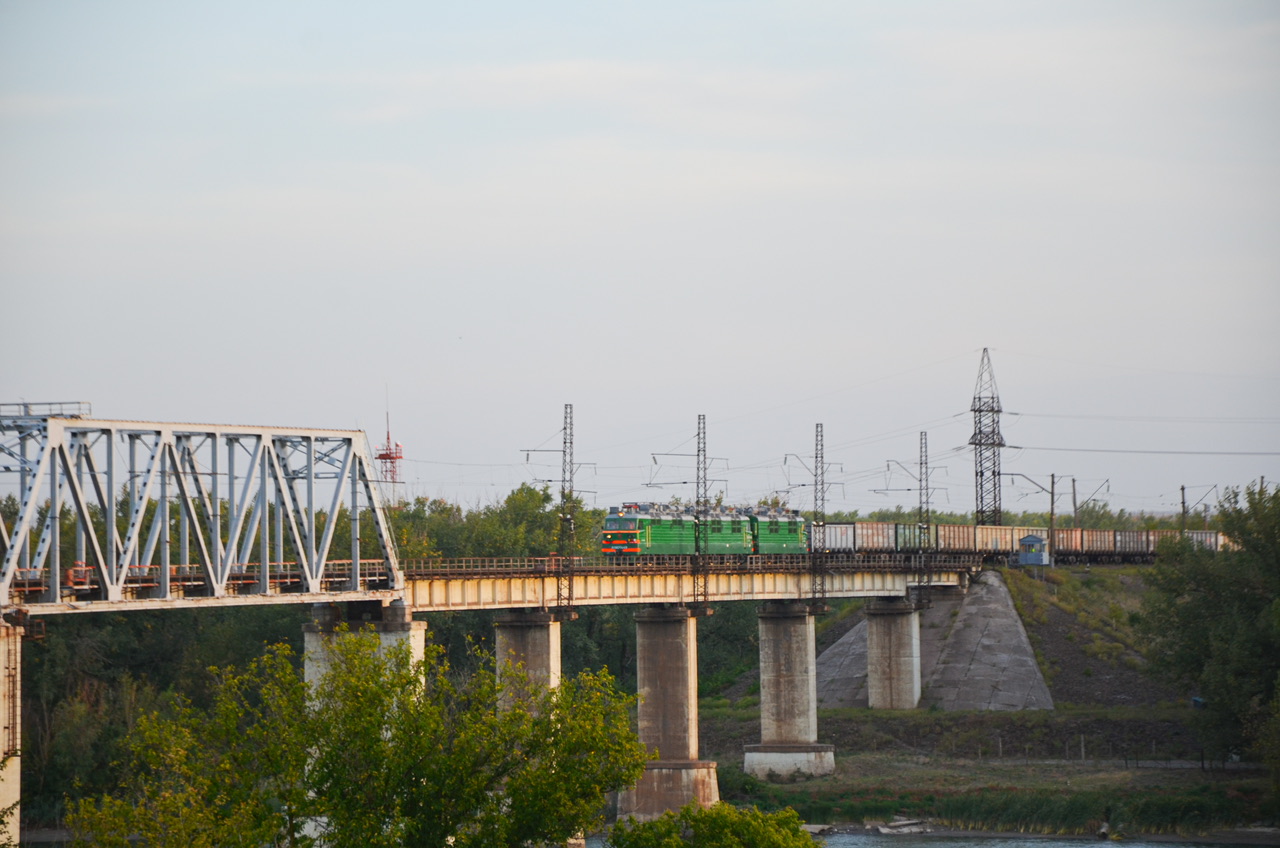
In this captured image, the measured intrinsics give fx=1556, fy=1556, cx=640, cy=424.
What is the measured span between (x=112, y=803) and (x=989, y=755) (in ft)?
227

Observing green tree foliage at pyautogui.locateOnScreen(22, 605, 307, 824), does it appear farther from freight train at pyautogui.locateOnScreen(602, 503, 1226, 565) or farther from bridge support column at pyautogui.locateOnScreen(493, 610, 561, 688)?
freight train at pyautogui.locateOnScreen(602, 503, 1226, 565)

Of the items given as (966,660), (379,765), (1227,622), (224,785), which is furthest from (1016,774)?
(224,785)

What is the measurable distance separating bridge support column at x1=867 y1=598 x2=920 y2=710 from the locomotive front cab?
2443cm

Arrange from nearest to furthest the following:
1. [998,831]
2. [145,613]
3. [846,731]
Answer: [998,831] → [846,731] → [145,613]

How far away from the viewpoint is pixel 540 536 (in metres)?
147

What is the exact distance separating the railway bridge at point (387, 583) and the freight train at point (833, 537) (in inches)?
78.5

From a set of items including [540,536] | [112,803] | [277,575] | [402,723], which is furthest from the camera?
[540,536]

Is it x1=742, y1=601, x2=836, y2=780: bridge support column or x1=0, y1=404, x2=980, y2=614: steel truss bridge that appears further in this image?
x1=742, y1=601, x2=836, y2=780: bridge support column

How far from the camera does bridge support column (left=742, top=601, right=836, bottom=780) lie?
9912cm

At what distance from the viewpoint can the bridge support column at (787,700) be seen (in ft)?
325

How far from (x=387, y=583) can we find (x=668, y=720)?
22317mm

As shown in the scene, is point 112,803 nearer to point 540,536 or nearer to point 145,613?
point 145,613

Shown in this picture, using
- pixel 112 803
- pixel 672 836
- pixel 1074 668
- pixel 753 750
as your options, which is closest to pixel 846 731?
pixel 753 750

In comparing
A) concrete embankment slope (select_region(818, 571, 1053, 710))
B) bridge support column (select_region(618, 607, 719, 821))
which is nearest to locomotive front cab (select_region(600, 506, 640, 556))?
bridge support column (select_region(618, 607, 719, 821))
